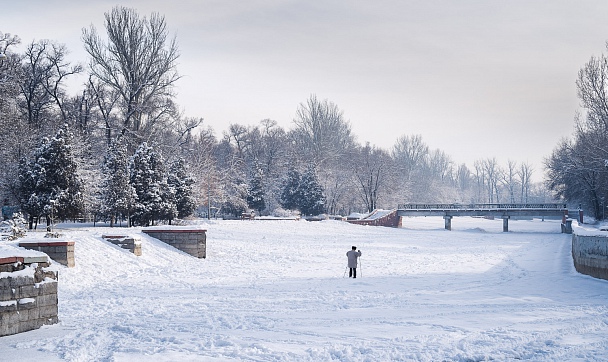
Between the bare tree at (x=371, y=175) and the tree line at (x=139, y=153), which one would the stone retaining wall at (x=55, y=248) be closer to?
the tree line at (x=139, y=153)

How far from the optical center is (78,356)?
7.98m

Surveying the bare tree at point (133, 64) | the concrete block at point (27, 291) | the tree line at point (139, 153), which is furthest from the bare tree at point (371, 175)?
the concrete block at point (27, 291)

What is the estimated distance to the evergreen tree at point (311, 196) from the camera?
60938mm

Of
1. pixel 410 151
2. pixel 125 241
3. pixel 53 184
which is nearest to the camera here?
pixel 125 241

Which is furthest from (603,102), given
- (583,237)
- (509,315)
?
(509,315)

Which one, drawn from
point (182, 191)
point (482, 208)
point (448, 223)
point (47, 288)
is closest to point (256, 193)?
point (182, 191)

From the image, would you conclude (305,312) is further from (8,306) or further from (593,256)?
(593,256)

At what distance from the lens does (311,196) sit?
61125 millimetres

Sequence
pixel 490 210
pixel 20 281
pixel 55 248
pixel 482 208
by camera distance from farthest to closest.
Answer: pixel 482 208 < pixel 490 210 < pixel 55 248 < pixel 20 281

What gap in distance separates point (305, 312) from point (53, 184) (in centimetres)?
1875

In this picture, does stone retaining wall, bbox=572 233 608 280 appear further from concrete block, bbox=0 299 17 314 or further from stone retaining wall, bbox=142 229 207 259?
concrete block, bbox=0 299 17 314

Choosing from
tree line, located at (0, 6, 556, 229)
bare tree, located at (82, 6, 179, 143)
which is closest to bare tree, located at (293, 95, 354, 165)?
tree line, located at (0, 6, 556, 229)

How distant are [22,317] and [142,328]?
1.96 meters

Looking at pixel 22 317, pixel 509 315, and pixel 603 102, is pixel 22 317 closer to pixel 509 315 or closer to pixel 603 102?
pixel 509 315
